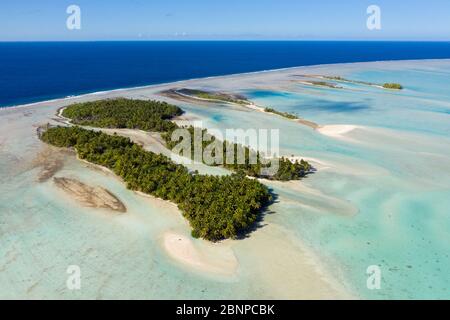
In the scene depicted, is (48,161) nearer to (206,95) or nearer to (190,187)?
(190,187)

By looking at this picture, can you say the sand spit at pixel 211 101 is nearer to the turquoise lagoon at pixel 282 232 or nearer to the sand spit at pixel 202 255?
the turquoise lagoon at pixel 282 232

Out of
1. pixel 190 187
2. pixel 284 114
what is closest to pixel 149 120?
pixel 284 114

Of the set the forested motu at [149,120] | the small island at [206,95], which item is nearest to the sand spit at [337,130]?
the forested motu at [149,120]

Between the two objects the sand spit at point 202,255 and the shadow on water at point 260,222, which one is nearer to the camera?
the sand spit at point 202,255

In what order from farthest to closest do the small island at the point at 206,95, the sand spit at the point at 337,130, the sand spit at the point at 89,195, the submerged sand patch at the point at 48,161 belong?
the small island at the point at 206,95 → the sand spit at the point at 337,130 → the submerged sand patch at the point at 48,161 → the sand spit at the point at 89,195

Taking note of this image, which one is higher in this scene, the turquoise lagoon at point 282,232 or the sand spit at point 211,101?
the sand spit at point 211,101
